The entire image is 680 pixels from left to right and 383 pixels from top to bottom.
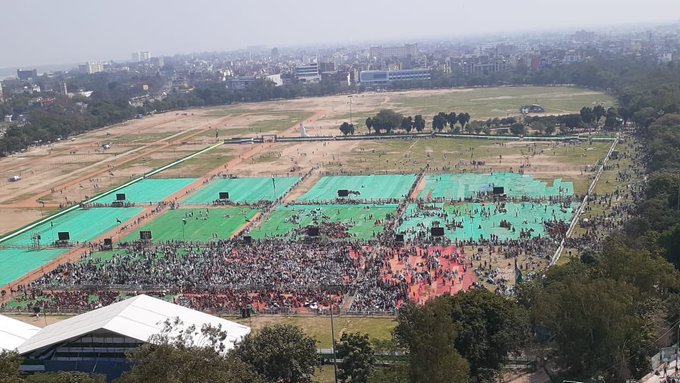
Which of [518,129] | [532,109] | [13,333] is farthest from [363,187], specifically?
[532,109]

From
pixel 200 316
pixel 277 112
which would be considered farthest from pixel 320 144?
pixel 200 316

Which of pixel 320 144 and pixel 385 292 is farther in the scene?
pixel 320 144

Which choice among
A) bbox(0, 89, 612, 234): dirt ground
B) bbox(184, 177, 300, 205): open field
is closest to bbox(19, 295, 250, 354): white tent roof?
bbox(0, 89, 612, 234): dirt ground

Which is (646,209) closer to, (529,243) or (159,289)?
(529,243)

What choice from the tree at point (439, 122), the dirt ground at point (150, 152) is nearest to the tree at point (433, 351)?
the dirt ground at point (150, 152)

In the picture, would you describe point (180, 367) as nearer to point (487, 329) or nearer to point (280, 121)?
point (487, 329)

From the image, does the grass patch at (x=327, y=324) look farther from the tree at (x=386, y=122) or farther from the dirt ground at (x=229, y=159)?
the tree at (x=386, y=122)
